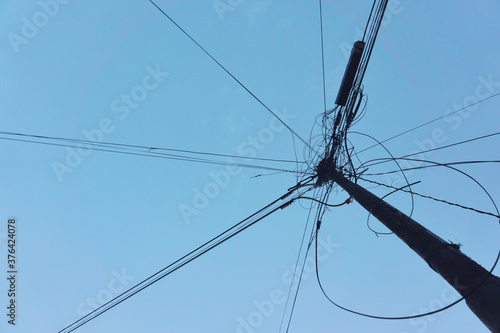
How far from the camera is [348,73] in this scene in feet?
18.9

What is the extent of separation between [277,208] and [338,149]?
1965 millimetres

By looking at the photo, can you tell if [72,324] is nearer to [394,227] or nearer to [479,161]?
[394,227]

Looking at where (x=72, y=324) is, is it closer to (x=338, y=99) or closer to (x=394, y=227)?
(x=394, y=227)

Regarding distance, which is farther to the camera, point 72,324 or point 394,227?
point 72,324

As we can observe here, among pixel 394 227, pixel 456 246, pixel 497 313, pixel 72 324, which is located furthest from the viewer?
pixel 72 324

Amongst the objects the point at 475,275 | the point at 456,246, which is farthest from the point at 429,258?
the point at 475,275

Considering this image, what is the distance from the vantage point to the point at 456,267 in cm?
228

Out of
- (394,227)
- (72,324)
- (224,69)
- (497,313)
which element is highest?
(224,69)

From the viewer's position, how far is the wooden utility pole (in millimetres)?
2000

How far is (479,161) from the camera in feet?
11.6

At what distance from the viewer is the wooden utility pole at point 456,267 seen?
200 cm

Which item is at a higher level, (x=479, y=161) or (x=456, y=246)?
(x=479, y=161)

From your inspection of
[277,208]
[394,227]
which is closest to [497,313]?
[394,227]

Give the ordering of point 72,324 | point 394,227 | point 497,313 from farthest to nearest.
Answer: point 72,324 < point 394,227 < point 497,313
